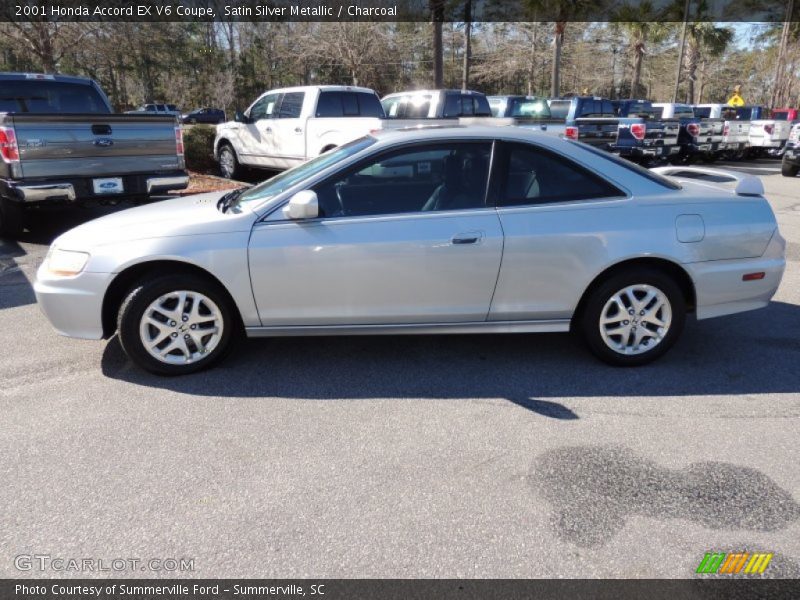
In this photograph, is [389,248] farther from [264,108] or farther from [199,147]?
[199,147]

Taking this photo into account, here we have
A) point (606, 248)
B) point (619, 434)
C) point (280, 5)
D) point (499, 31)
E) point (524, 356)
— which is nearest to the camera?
point (619, 434)

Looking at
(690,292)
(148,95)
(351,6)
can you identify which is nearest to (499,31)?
(351,6)

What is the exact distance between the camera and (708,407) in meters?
3.74

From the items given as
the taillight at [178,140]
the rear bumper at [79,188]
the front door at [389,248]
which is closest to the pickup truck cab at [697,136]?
the taillight at [178,140]

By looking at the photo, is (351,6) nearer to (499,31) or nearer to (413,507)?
(499,31)

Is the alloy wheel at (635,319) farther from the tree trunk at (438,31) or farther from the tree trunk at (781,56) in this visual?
the tree trunk at (781,56)

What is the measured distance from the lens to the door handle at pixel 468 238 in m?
3.88

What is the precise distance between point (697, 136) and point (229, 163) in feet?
45.6

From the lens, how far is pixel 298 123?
37.4ft

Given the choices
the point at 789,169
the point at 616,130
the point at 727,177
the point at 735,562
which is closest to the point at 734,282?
the point at 727,177

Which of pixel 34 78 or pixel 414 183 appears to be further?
pixel 34 78

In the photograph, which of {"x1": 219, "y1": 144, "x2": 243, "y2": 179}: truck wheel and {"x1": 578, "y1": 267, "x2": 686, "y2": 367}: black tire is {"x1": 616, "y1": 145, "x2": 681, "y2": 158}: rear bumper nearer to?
{"x1": 219, "y1": 144, "x2": 243, "y2": 179}: truck wheel

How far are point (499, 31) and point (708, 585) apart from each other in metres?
40.7

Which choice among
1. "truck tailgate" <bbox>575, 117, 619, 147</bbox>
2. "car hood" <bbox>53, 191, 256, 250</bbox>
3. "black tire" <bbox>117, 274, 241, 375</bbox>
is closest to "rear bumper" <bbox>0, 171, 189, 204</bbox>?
"car hood" <bbox>53, 191, 256, 250</bbox>
